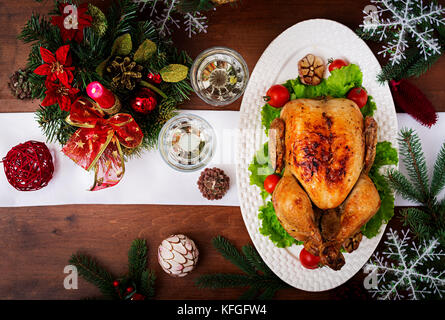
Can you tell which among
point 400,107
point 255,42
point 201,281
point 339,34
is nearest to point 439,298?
point 400,107

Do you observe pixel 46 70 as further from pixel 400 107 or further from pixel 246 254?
pixel 400 107

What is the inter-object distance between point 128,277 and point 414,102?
120 centimetres

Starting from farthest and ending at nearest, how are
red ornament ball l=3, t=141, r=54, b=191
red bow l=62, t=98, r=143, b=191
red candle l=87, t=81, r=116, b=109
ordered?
red ornament ball l=3, t=141, r=54, b=191
red bow l=62, t=98, r=143, b=191
red candle l=87, t=81, r=116, b=109

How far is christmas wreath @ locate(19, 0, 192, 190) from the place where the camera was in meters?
0.88

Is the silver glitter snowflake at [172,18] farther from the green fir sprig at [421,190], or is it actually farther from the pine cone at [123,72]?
the green fir sprig at [421,190]

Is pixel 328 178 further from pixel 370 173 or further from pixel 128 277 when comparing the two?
pixel 128 277

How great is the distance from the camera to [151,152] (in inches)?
46.0

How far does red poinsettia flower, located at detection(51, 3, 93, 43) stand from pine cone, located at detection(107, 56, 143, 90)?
0.12m

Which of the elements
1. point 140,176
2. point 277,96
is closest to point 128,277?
point 140,176

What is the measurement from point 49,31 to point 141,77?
0.27m

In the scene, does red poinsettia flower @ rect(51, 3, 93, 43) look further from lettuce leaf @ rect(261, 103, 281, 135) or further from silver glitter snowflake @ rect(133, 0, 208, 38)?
lettuce leaf @ rect(261, 103, 281, 135)

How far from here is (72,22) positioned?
0.89 m

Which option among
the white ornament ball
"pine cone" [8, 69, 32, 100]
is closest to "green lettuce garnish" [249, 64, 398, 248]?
the white ornament ball

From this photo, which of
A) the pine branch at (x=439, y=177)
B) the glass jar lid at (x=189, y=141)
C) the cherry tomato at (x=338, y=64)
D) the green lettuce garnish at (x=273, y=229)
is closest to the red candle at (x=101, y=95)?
the glass jar lid at (x=189, y=141)
